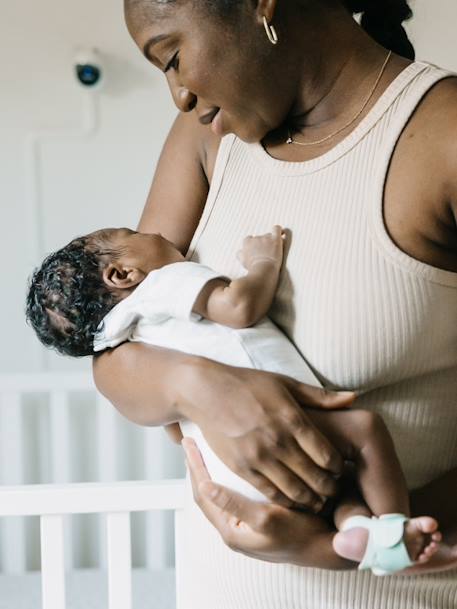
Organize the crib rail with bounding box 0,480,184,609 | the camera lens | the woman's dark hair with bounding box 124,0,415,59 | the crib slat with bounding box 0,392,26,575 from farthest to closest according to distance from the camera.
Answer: the camera lens → the crib slat with bounding box 0,392,26,575 → the crib rail with bounding box 0,480,184,609 → the woman's dark hair with bounding box 124,0,415,59

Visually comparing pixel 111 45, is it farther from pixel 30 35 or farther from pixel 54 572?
pixel 54 572

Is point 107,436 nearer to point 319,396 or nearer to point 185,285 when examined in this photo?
point 185,285

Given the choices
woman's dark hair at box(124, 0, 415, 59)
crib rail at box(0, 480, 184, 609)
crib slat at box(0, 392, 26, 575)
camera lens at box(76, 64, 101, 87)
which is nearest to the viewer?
woman's dark hair at box(124, 0, 415, 59)

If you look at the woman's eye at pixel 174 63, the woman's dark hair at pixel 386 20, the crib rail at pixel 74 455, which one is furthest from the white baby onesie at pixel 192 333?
the crib rail at pixel 74 455

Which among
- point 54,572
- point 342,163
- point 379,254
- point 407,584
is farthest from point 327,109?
point 54,572

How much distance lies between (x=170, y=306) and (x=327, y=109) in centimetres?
28

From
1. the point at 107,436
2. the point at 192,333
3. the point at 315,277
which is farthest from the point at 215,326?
the point at 107,436

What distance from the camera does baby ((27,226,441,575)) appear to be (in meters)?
0.80

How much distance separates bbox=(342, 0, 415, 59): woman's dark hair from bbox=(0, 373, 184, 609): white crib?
74 centimetres

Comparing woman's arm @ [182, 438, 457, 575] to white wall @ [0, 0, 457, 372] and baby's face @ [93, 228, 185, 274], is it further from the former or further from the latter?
white wall @ [0, 0, 457, 372]

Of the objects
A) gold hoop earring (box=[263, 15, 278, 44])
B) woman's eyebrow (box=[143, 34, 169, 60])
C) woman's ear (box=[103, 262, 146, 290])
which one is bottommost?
woman's ear (box=[103, 262, 146, 290])

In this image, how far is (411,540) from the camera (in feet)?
2.60

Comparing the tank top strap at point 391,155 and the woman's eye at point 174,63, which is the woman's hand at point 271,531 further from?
the woman's eye at point 174,63

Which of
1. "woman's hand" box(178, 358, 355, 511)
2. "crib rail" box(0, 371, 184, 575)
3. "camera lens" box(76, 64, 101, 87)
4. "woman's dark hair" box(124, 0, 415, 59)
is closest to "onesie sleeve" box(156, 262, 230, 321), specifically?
"woman's hand" box(178, 358, 355, 511)
